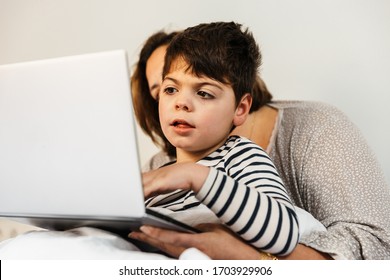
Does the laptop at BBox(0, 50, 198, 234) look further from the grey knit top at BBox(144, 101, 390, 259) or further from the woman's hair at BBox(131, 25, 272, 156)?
the woman's hair at BBox(131, 25, 272, 156)

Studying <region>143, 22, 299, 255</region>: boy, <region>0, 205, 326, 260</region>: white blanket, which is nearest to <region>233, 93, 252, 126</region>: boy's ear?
<region>143, 22, 299, 255</region>: boy

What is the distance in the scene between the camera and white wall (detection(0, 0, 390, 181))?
1384mm

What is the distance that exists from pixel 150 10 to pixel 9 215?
3.38 ft

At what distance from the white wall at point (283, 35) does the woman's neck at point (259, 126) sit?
0.22 meters

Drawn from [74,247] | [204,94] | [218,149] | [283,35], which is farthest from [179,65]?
[283,35]

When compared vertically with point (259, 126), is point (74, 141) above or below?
above

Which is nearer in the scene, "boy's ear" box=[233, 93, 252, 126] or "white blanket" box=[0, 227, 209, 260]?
"white blanket" box=[0, 227, 209, 260]

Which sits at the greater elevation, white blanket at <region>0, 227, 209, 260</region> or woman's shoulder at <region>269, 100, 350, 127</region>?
woman's shoulder at <region>269, 100, 350, 127</region>

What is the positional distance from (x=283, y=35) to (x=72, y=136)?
1005mm

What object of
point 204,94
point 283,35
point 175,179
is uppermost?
point 283,35

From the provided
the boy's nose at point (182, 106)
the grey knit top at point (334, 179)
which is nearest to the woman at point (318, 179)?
the grey knit top at point (334, 179)

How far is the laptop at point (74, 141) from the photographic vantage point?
0.59 meters

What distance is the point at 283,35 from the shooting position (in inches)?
57.5

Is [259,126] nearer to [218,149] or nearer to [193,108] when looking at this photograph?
[218,149]
